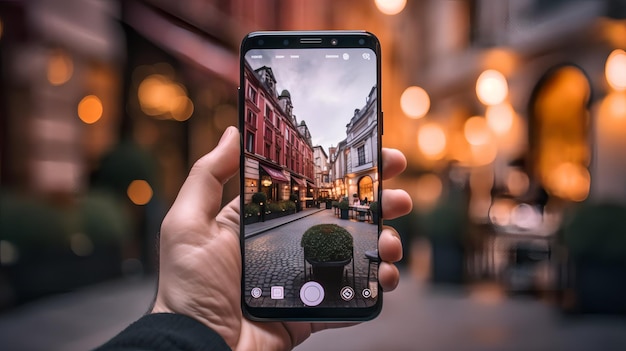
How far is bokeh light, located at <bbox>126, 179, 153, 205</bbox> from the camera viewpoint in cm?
746

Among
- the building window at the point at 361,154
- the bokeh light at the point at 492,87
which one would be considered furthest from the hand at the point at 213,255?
the bokeh light at the point at 492,87

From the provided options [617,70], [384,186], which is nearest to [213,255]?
[384,186]

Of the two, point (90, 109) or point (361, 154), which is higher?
point (90, 109)

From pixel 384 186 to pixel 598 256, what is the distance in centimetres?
341

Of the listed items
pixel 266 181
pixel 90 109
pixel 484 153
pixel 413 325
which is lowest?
pixel 413 325

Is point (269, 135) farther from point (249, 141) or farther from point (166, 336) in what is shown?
point (166, 336)

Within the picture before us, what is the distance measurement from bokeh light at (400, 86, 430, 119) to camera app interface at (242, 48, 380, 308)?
874 centimetres

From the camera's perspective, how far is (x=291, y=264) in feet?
5.53

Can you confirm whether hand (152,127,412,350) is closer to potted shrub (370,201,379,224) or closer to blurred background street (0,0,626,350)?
potted shrub (370,201,379,224)

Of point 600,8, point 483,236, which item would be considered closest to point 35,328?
point 483,236

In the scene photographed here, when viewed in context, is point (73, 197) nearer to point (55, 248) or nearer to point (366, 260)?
point (55, 248)

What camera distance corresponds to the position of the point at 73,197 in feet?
22.1

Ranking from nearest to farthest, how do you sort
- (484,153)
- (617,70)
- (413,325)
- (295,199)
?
(295,199) → (413,325) → (617,70) → (484,153)

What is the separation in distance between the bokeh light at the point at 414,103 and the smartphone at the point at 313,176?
8.73 meters
